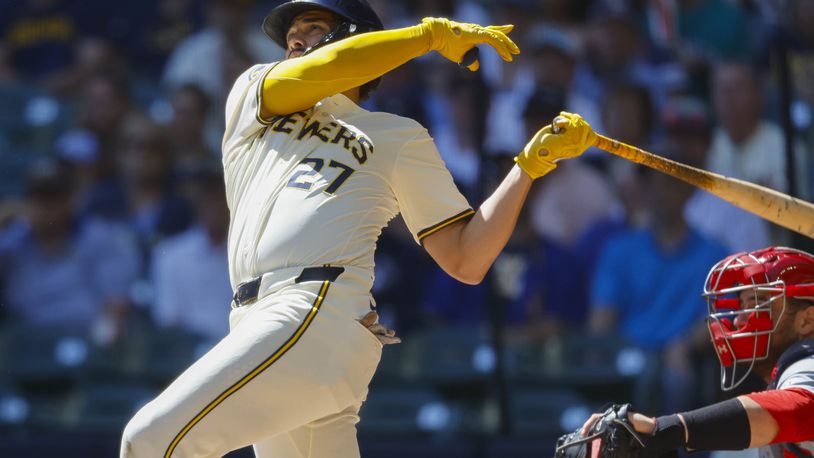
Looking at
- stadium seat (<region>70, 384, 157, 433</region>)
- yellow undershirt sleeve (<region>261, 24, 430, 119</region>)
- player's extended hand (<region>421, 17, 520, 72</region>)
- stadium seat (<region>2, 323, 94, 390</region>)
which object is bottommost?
stadium seat (<region>70, 384, 157, 433</region>)

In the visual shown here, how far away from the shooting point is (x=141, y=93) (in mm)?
7363

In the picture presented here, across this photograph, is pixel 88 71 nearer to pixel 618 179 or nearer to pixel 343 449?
pixel 618 179

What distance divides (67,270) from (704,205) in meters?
3.28

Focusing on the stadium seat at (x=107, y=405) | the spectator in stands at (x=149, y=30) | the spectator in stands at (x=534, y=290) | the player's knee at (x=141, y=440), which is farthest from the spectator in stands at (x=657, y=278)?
the player's knee at (x=141, y=440)

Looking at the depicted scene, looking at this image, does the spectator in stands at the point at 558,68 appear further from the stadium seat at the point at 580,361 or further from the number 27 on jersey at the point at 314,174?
the number 27 on jersey at the point at 314,174

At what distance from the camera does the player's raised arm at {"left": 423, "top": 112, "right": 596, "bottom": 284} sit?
2.95m

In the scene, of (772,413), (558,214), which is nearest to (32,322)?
(558,214)

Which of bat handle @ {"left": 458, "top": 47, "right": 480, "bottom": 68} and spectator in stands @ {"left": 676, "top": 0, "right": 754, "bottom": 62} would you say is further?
spectator in stands @ {"left": 676, "top": 0, "right": 754, "bottom": 62}

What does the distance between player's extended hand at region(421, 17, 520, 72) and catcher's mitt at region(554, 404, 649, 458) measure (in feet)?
3.26

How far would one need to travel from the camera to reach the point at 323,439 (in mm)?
2916

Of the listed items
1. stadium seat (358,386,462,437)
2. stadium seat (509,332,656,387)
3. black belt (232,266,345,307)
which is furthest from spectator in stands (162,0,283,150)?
black belt (232,266,345,307)

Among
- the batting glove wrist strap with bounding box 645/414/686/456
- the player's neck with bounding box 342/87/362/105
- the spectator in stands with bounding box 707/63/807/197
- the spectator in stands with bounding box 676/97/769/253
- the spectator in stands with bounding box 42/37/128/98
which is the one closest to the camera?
the batting glove wrist strap with bounding box 645/414/686/456

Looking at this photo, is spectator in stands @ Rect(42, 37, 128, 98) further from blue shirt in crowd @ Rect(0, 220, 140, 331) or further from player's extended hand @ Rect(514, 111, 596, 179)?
player's extended hand @ Rect(514, 111, 596, 179)

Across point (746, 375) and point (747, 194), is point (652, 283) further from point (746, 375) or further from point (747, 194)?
point (746, 375)
